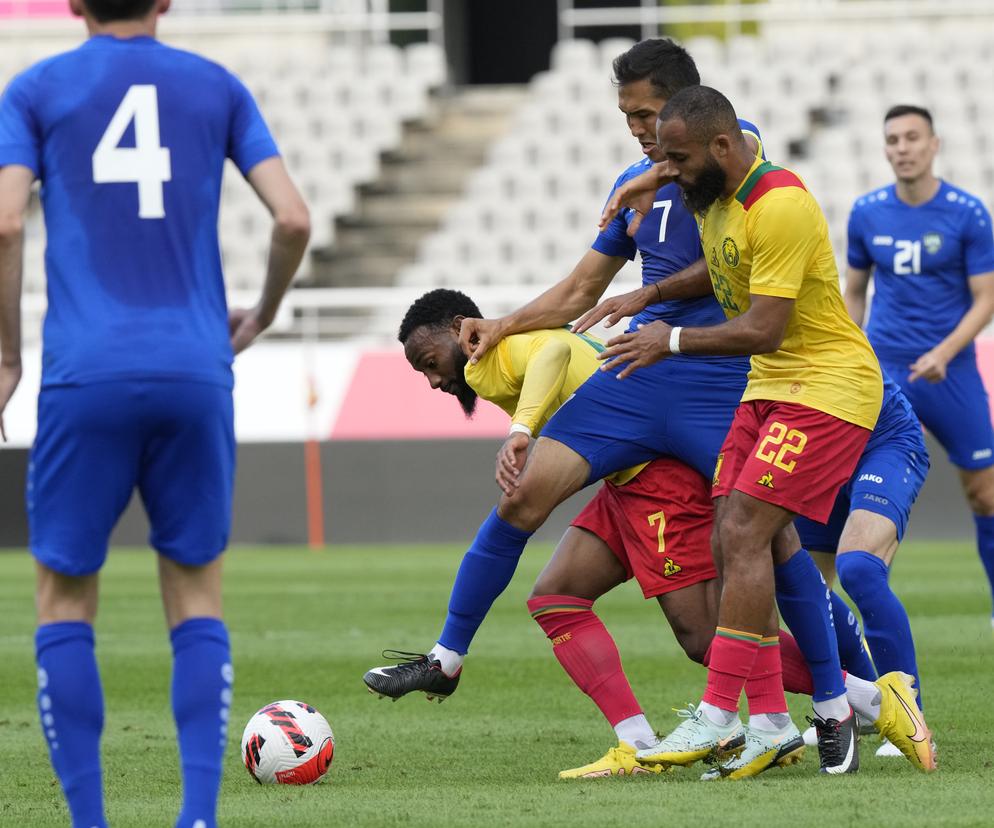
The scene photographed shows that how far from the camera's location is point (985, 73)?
69.1 ft

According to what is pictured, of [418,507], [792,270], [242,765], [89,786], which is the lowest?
[418,507]

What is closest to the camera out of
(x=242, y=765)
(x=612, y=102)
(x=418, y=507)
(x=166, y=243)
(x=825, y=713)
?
(x=166, y=243)

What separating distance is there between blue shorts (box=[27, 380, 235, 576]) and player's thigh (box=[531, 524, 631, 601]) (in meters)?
1.94

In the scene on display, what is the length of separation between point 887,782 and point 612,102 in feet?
57.2

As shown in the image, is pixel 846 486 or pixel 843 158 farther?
pixel 843 158

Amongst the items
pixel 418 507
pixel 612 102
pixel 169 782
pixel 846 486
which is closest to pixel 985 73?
pixel 612 102

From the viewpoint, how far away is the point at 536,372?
570cm

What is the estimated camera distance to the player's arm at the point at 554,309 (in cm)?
588

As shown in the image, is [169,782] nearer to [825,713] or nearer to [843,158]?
[825,713]

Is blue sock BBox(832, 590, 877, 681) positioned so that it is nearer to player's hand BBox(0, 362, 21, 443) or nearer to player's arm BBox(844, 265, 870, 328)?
player's arm BBox(844, 265, 870, 328)

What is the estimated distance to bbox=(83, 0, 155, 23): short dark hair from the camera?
4.08m

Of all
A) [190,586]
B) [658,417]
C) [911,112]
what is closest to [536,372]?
[658,417]

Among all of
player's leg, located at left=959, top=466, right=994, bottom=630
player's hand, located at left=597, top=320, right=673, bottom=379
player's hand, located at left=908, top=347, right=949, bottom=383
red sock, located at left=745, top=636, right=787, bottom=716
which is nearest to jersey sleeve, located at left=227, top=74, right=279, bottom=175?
player's hand, located at left=597, top=320, right=673, bottom=379

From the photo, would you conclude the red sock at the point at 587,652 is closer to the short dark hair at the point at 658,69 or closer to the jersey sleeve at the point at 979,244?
the short dark hair at the point at 658,69
